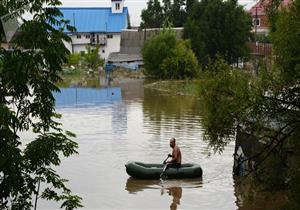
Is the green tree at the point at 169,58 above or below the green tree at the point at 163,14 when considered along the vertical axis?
below

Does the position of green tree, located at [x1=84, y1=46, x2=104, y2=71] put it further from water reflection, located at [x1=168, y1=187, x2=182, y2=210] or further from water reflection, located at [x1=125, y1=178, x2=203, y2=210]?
water reflection, located at [x1=168, y1=187, x2=182, y2=210]

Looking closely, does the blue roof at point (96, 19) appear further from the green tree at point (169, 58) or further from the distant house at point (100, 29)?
the green tree at point (169, 58)

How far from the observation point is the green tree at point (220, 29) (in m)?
56.4

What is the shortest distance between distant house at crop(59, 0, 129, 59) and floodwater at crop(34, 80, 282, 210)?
118 feet

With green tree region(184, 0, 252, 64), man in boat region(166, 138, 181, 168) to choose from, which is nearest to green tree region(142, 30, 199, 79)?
green tree region(184, 0, 252, 64)

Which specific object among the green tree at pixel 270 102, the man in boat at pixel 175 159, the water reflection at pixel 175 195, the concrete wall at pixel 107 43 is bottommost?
the water reflection at pixel 175 195

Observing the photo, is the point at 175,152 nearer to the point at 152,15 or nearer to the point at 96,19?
the point at 152,15

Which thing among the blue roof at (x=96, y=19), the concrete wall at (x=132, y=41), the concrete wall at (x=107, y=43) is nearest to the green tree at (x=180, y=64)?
the concrete wall at (x=132, y=41)

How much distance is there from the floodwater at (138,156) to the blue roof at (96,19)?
36.3 metres

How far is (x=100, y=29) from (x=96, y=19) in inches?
88.2

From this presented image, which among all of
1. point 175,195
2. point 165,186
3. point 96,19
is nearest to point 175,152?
point 165,186

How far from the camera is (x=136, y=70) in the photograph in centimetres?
6544

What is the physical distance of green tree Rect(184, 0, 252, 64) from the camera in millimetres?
56375

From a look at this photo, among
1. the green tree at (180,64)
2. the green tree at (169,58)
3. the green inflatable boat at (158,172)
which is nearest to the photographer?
the green inflatable boat at (158,172)
